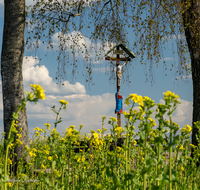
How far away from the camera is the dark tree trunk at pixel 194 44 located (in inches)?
218

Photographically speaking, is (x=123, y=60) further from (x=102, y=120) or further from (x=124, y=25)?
(x=102, y=120)

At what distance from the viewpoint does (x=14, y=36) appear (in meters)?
5.27

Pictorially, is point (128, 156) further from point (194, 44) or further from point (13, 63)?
point (194, 44)

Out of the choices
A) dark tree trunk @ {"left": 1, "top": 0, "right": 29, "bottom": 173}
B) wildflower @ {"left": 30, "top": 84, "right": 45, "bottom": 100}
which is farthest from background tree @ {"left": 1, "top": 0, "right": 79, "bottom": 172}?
wildflower @ {"left": 30, "top": 84, "right": 45, "bottom": 100}

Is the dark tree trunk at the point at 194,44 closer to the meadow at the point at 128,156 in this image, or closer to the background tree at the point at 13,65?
the meadow at the point at 128,156

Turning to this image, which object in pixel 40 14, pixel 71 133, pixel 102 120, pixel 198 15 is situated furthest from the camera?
pixel 40 14

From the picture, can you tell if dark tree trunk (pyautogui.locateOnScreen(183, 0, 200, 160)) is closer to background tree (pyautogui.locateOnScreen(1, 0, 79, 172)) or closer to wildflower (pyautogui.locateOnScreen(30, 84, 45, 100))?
background tree (pyautogui.locateOnScreen(1, 0, 79, 172))

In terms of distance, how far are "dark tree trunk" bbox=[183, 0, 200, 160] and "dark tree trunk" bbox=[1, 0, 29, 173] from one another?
3920mm

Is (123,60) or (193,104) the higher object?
(123,60)

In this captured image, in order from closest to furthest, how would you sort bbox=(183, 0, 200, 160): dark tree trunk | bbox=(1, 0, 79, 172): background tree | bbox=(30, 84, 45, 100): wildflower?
bbox=(30, 84, 45, 100): wildflower
bbox=(1, 0, 79, 172): background tree
bbox=(183, 0, 200, 160): dark tree trunk

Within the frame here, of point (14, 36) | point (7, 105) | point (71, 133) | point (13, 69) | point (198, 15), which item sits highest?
point (198, 15)

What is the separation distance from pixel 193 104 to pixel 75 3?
438 cm

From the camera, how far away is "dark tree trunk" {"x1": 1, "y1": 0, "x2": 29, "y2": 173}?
5012 mm

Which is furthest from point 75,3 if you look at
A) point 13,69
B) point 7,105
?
point 7,105
